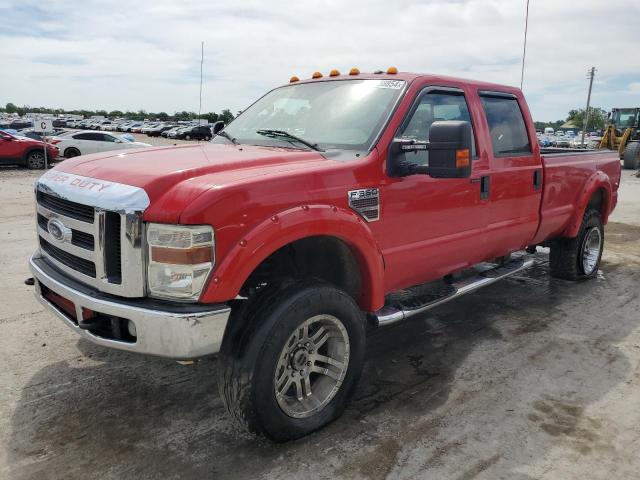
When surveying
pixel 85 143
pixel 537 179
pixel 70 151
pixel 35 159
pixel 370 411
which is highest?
pixel 537 179

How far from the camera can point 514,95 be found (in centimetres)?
498

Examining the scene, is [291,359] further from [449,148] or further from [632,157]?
[632,157]

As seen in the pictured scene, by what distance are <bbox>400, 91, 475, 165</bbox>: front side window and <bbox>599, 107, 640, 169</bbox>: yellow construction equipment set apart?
76.9 ft

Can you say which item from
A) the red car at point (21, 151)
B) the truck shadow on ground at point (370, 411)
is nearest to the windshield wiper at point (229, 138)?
the truck shadow on ground at point (370, 411)

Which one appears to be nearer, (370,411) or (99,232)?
(99,232)

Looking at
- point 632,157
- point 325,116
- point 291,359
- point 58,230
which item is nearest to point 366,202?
point 325,116

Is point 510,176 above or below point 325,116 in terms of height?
below

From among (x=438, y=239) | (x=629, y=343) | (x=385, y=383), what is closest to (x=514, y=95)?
(x=438, y=239)

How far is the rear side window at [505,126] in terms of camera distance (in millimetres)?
4516

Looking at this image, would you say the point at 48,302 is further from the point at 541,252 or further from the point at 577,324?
the point at 541,252

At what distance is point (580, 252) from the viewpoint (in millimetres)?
6148

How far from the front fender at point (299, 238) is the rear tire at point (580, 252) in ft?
11.4

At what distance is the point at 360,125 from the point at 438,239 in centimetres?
98

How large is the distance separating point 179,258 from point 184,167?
1.90ft
